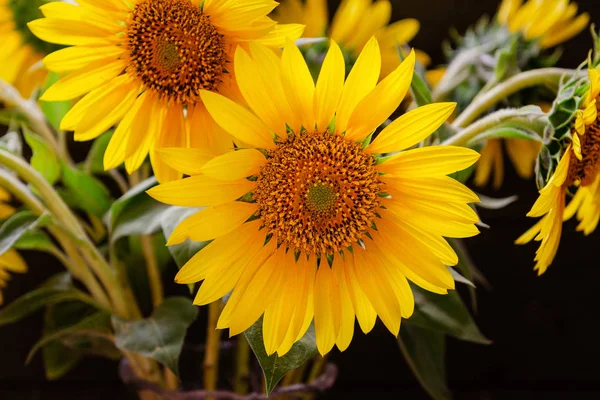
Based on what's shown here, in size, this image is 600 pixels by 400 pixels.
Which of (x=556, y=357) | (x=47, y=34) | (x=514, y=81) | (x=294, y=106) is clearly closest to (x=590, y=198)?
(x=514, y=81)

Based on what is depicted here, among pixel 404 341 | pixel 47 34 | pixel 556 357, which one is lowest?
pixel 556 357

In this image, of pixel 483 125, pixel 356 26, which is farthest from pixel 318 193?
pixel 356 26

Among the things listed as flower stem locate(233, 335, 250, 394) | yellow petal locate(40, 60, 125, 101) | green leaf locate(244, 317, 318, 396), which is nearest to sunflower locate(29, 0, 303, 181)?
yellow petal locate(40, 60, 125, 101)

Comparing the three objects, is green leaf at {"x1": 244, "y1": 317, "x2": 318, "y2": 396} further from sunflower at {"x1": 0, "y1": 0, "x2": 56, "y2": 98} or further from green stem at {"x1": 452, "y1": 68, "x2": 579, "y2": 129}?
sunflower at {"x1": 0, "y1": 0, "x2": 56, "y2": 98}

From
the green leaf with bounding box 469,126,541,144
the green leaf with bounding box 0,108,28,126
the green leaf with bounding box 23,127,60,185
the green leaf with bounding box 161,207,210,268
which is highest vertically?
the green leaf with bounding box 0,108,28,126

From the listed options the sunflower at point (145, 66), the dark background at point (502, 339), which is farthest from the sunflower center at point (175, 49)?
the dark background at point (502, 339)

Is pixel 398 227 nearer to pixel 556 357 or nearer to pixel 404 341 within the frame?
pixel 404 341
